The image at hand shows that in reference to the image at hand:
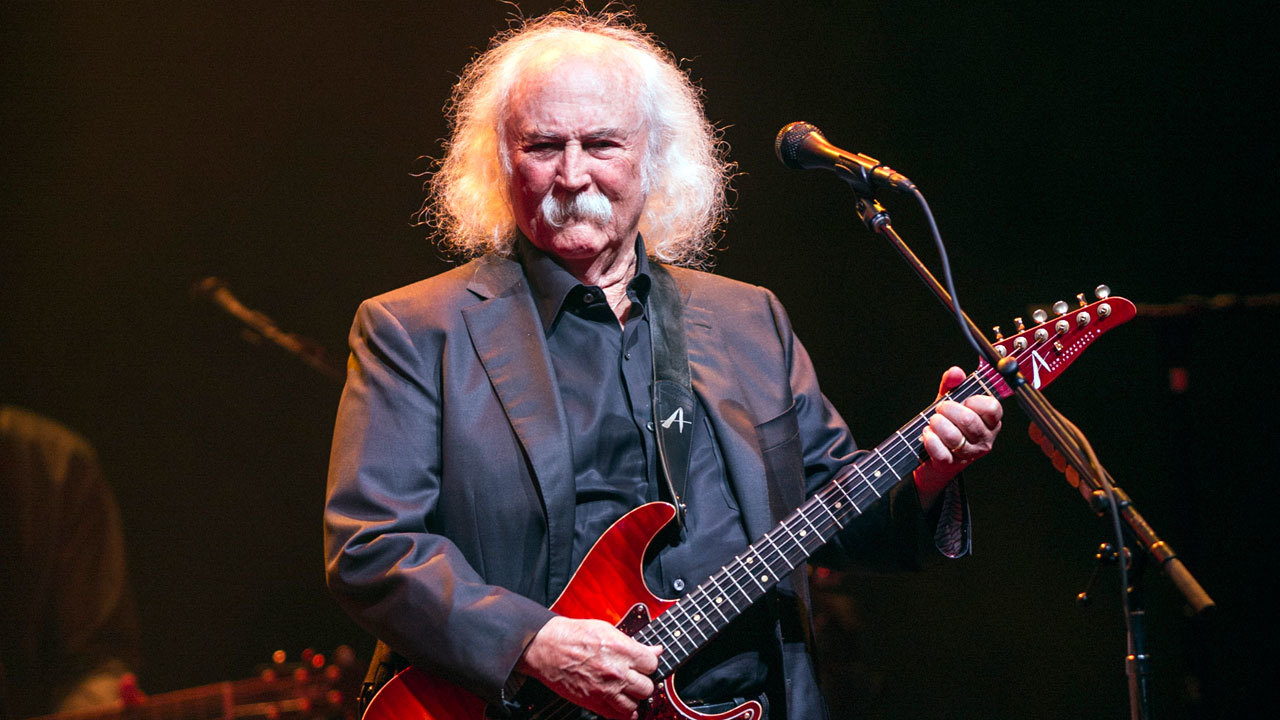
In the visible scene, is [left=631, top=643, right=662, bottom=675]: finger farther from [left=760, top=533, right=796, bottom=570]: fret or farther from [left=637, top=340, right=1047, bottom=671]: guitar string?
[left=760, top=533, right=796, bottom=570]: fret

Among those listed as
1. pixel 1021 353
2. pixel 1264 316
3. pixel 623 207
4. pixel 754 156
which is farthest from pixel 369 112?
pixel 1264 316

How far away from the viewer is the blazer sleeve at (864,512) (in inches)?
87.6

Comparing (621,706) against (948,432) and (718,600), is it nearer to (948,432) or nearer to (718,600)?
(718,600)

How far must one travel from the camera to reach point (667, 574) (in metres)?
2.15

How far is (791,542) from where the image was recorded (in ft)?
6.95

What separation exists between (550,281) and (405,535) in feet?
2.27

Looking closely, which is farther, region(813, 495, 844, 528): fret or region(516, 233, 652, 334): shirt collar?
region(516, 233, 652, 334): shirt collar

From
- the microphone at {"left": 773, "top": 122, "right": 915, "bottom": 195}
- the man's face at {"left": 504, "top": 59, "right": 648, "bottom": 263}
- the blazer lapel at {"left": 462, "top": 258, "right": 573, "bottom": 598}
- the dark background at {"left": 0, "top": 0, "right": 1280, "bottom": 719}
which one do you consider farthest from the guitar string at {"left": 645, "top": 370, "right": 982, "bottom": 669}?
the dark background at {"left": 0, "top": 0, "right": 1280, "bottom": 719}

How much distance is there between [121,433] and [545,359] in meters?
2.53

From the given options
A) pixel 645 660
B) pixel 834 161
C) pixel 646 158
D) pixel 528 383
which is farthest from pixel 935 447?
pixel 646 158

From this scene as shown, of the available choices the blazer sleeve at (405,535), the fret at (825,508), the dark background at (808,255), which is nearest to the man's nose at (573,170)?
the blazer sleeve at (405,535)

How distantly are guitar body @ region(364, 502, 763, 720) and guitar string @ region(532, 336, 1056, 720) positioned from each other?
0.11 ft

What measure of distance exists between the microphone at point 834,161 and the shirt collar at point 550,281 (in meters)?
0.54

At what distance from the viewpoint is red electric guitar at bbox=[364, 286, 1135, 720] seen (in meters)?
1.98
